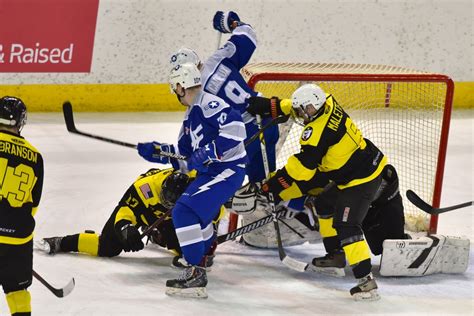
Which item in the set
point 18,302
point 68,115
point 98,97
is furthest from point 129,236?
point 98,97

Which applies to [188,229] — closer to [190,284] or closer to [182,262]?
[190,284]

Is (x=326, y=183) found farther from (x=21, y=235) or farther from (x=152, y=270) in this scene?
(x=21, y=235)

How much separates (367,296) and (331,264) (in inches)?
14.5

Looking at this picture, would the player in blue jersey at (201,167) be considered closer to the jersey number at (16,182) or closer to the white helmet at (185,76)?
the white helmet at (185,76)

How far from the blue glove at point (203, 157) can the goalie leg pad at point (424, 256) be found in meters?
0.89

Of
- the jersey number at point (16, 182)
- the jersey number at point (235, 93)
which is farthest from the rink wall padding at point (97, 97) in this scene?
the jersey number at point (16, 182)

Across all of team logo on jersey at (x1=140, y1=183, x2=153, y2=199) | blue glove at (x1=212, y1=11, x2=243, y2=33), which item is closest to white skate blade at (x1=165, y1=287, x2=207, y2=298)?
team logo on jersey at (x1=140, y1=183, x2=153, y2=199)

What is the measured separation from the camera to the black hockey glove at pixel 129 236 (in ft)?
14.6

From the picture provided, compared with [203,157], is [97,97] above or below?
above

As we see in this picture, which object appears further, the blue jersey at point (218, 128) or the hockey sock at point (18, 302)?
the blue jersey at point (218, 128)

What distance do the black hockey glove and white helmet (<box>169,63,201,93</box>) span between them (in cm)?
70

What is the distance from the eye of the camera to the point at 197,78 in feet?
13.9

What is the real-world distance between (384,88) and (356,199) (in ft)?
3.92

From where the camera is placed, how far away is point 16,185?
3.37 meters
